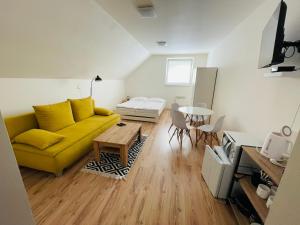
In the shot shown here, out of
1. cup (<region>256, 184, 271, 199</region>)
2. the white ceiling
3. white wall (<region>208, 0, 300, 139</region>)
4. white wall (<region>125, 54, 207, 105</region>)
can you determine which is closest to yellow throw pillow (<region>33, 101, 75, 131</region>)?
the white ceiling

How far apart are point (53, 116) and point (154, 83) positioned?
4.50 metres

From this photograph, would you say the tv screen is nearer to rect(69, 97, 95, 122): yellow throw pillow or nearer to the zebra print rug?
→ the zebra print rug

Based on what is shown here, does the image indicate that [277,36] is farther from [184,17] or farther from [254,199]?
[184,17]

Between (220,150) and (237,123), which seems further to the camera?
(237,123)

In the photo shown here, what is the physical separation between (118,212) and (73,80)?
119 inches

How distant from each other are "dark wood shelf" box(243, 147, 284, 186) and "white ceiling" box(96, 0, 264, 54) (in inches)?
76.2

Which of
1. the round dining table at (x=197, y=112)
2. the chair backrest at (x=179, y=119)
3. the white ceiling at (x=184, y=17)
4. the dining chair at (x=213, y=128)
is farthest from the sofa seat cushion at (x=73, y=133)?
the dining chair at (x=213, y=128)

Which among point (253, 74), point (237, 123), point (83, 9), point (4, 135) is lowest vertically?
point (237, 123)

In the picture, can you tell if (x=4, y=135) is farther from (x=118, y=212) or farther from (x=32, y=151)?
(x=32, y=151)

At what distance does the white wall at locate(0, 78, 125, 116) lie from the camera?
2.13 metres

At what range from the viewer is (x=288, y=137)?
1174mm

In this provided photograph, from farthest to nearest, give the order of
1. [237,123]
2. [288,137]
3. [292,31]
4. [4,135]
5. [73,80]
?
[73,80], [237,123], [292,31], [288,137], [4,135]

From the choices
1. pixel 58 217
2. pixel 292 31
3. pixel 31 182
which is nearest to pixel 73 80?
pixel 31 182

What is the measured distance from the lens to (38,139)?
6.16 feet
